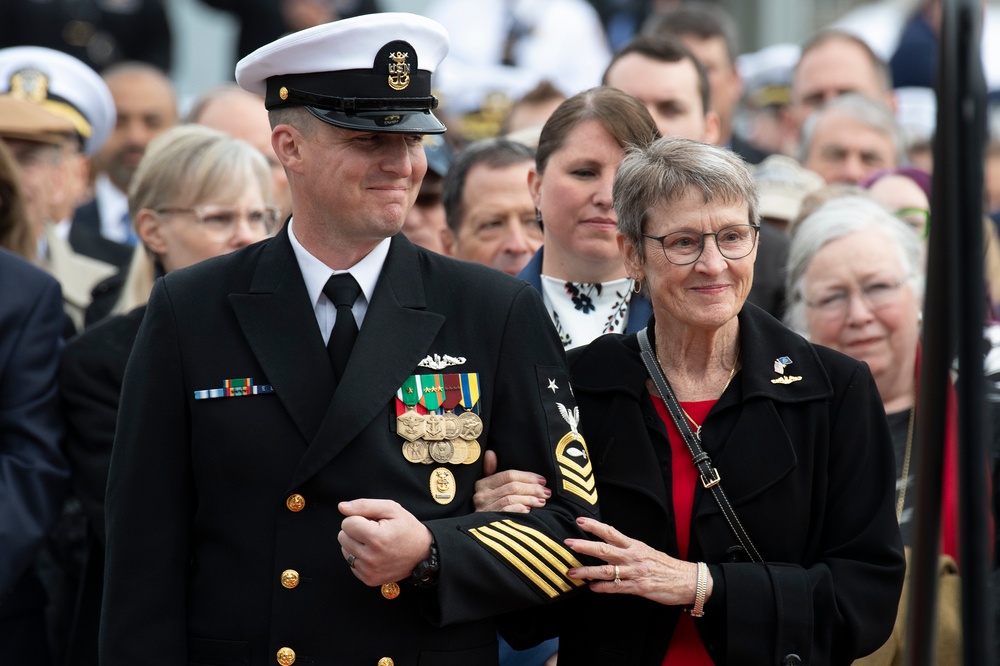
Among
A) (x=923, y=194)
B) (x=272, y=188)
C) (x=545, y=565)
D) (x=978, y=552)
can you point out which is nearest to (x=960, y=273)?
(x=978, y=552)

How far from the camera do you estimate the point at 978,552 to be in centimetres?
137

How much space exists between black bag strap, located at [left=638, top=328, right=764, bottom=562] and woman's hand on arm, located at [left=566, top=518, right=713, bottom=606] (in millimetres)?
134

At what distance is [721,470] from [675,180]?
668mm

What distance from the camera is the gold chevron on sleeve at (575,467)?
2877 mm

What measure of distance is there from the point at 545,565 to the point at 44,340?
1861 mm

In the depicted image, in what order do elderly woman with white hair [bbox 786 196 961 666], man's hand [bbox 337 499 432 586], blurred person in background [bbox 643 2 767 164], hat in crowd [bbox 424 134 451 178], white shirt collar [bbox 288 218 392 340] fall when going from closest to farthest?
1. man's hand [bbox 337 499 432 586]
2. white shirt collar [bbox 288 218 392 340]
3. elderly woman with white hair [bbox 786 196 961 666]
4. hat in crowd [bbox 424 134 451 178]
5. blurred person in background [bbox 643 2 767 164]

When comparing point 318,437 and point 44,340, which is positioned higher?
point 44,340

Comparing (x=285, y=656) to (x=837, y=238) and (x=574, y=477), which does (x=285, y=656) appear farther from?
(x=837, y=238)

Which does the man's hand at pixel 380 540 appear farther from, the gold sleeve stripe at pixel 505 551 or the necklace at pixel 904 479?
the necklace at pixel 904 479

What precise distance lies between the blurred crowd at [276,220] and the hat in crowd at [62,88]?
0.01m

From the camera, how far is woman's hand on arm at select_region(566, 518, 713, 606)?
9.29 feet

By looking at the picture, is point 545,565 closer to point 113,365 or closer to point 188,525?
point 188,525

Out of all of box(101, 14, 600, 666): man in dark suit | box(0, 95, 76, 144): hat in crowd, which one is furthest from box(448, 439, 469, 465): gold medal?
box(0, 95, 76, 144): hat in crowd

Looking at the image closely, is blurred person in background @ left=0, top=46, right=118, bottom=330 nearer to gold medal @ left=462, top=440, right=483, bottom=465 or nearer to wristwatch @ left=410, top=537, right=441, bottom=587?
gold medal @ left=462, top=440, right=483, bottom=465
